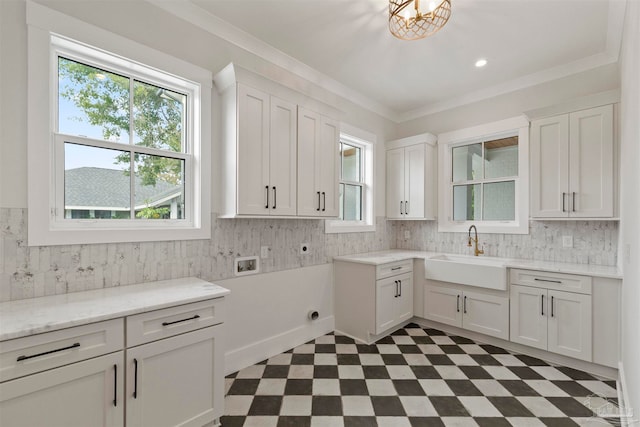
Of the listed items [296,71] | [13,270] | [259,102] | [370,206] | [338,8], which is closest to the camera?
[13,270]

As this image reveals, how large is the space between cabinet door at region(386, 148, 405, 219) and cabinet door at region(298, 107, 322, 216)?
1.61m

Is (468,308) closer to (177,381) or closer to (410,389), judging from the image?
(410,389)

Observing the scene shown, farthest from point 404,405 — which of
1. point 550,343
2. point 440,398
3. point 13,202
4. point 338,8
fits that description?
point 338,8

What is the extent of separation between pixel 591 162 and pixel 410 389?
2528mm

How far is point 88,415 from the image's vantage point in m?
1.34

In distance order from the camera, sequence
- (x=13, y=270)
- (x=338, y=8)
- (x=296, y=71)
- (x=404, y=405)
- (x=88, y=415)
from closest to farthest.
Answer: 1. (x=88, y=415)
2. (x=13, y=270)
3. (x=404, y=405)
4. (x=338, y=8)
5. (x=296, y=71)

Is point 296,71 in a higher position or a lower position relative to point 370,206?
higher

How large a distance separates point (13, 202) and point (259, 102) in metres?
1.64

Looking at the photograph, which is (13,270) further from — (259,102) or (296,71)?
(296,71)

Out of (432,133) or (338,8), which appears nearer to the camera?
(338,8)

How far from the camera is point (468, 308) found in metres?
3.09

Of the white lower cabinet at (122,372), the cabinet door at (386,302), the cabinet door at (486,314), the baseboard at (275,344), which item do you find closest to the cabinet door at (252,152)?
the white lower cabinet at (122,372)

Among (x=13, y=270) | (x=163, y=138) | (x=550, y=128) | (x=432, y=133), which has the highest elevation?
(x=432, y=133)

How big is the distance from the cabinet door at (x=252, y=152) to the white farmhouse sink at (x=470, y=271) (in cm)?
210
